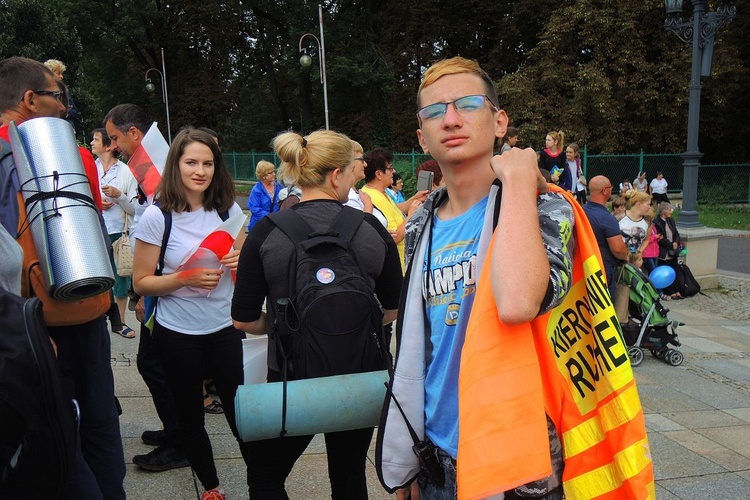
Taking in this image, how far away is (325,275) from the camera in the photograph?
7.44ft

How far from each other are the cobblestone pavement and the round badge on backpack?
8713 mm

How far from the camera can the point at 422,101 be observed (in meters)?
1.85

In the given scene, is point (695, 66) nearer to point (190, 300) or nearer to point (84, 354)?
point (190, 300)

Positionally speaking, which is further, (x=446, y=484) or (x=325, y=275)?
(x=325, y=275)

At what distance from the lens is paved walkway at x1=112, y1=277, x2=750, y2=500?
3457 millimetres

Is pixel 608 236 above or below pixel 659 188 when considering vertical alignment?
above

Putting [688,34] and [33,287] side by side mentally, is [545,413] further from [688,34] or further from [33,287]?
[688,34]

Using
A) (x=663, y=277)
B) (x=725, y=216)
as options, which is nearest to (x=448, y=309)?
(x=663, y=277)

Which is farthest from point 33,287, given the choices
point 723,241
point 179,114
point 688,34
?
point 179,114

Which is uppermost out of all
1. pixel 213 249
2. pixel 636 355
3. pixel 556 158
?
pixel 213 249

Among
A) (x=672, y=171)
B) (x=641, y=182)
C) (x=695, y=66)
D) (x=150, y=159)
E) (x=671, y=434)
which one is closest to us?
(x=150, y=159)

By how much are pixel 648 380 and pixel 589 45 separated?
2279cm

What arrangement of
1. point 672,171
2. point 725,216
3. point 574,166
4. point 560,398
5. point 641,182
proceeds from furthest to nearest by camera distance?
point 672,171 < point 641,182 < point 725,216 < point 574,166 < point 560,398

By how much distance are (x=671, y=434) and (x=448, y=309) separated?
344 centimetres
